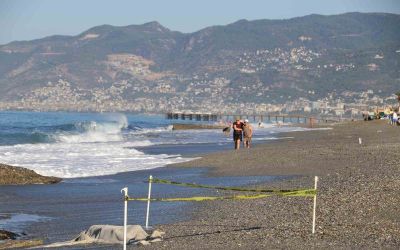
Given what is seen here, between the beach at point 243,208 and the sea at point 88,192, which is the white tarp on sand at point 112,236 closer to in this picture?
the beach at point 243,208

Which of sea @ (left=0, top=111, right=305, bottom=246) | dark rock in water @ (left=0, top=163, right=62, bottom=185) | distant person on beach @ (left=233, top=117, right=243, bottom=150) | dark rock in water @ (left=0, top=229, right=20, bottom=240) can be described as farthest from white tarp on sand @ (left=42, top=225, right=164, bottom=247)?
distant person on beach @ (left=233, top=117, right=243, bottom=150)

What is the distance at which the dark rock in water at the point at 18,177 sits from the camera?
20.9 m

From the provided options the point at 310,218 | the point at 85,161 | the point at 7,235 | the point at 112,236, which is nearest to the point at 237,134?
the point at 85,161

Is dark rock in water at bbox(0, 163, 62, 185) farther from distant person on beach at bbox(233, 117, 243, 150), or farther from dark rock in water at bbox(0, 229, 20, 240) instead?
distant person on beach at bbox(233, 117, 243, 150)

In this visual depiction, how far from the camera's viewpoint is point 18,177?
2108 centimetres

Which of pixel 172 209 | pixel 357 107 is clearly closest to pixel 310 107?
pixel 357 107

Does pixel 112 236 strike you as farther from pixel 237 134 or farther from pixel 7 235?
pixel 237 134

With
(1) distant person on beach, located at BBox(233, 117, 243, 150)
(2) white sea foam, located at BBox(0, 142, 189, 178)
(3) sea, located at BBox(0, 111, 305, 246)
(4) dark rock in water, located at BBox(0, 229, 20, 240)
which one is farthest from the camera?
(1) distant person on beach, located at BBox(233, 117, 243, 150)

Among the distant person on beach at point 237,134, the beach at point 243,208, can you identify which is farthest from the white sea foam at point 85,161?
the distant person on beach at point 237,134

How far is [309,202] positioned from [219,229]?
255 cm

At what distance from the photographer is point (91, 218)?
14.7m

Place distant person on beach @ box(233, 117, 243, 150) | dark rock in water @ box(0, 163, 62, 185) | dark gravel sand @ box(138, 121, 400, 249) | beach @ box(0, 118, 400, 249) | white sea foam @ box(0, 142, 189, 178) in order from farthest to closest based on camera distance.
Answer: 1. distant person on beach @ box(233, 117, 243, 150)
2. white sea foam @ box(0, 142, 189, 178)
3. dark rock in water @ box(0, 163, 62, 185)
4. beach @ box(0, 118, 400, 249)
5. dark gravel sand @ box(138, 121, 400, 249)

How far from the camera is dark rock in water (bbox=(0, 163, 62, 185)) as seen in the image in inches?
821

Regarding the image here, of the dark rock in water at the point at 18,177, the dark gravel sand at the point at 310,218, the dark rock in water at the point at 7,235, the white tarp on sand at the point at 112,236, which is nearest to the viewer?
the dark gravel sand at the point at 310,218
